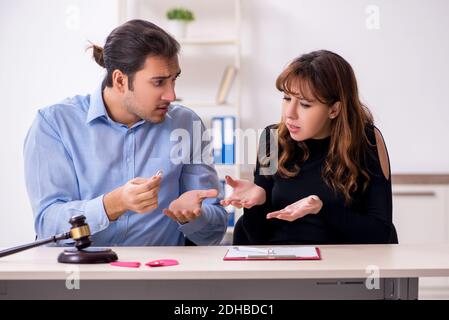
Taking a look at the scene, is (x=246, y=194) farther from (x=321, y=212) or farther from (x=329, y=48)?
(x=329, y=48)

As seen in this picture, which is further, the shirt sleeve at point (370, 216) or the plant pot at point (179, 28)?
the plant pot at point (179, 28)

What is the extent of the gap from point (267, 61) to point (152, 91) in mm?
2343

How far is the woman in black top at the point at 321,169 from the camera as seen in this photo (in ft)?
7.18

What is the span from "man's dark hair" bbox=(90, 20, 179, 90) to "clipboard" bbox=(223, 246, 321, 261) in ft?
2.47

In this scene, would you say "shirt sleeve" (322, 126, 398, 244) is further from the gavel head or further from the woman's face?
the gavel head

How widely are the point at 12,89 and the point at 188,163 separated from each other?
242 centimetres

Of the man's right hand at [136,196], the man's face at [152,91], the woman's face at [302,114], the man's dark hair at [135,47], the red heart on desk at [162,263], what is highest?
the man's dark hair at [135,47]

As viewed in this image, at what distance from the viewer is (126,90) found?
2.33m

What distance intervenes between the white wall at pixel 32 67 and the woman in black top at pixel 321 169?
85.8 inches

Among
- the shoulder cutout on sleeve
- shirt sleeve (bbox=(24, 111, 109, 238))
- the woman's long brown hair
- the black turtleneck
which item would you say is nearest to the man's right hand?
shirt sleeve (bbox=(24, 111, 109, 238))

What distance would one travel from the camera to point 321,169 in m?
2.32

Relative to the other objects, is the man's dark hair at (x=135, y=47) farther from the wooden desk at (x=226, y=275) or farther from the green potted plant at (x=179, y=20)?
the green potted plant at (x=179, y=20)

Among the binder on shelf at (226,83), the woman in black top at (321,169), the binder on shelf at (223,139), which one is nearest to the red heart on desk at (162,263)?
the woman in black top at (321,169)

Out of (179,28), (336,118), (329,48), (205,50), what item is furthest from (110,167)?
(329,48)
